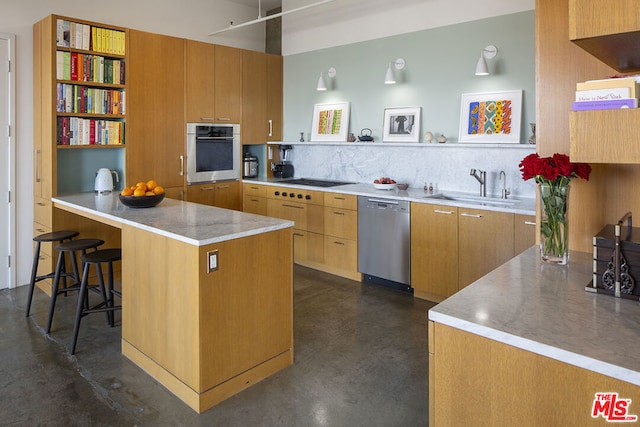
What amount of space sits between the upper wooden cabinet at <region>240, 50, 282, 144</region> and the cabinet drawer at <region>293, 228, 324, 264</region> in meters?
1.50

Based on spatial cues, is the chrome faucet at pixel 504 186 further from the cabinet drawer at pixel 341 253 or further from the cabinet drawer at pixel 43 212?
the cabinet drawer at pixel 43 212

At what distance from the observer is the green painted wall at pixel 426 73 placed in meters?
4.18

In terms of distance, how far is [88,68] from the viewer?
455 cm

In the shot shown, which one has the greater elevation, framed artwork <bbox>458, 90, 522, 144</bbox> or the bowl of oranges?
framed artwork <bbox>458, 90, 522, 144</bbox>

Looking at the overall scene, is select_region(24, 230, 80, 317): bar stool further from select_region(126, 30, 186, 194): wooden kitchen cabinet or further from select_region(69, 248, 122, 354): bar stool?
select_region(126, 30, 186, 194): wooden kitchen cabinet

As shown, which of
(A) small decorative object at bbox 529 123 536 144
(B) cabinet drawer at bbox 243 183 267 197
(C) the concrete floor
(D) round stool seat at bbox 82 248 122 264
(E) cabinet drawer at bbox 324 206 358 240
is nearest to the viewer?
→ (C) the concrete floor

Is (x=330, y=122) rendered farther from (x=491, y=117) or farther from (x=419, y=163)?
(x=491, y=117)

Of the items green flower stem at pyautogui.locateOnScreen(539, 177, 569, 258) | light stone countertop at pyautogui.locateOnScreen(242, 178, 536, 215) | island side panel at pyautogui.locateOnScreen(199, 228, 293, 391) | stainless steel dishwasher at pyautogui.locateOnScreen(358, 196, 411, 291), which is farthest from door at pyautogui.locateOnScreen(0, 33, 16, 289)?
green flower stem at pyautogui.locateOnScreen(539, 177, 569, 258)

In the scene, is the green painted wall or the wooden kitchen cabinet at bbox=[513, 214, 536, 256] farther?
the green painted wall

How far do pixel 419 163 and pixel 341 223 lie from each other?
3.47ft

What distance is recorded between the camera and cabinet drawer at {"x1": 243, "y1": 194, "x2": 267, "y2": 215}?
584 cm

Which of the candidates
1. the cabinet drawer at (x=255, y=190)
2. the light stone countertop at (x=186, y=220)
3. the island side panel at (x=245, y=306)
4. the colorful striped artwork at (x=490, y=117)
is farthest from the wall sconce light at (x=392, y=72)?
the island side panel at (x=245, y=306)

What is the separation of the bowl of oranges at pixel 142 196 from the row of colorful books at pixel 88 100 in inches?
56.9

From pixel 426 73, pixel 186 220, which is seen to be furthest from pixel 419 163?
pixel 186 220
